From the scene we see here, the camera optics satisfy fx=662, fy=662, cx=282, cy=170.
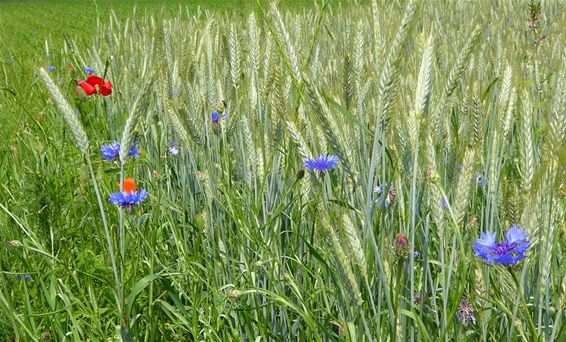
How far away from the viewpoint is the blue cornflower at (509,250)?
79 cm

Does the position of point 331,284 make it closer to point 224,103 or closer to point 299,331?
point 299,331

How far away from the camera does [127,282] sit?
139 centimetres

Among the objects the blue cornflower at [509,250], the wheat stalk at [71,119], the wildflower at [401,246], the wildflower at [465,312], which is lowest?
the wildflower at [465,312]

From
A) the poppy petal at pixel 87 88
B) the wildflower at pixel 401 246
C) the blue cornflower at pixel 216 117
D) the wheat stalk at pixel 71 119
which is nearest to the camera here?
the wildflower at pixel 401 246

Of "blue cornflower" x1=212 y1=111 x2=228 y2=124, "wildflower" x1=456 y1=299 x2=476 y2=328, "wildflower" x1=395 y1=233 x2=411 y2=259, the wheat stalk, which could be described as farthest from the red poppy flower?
"wildflower" x1=395 y1=233 x2=411 y2=259

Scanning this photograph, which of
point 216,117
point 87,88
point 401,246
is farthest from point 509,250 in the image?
point 87,88

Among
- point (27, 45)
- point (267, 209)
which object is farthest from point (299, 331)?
point (27, 45)

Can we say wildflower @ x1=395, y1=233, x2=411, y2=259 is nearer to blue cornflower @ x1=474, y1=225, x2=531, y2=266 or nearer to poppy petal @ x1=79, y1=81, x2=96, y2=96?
blue cornflower @ x1=474, y1=225, x2=531, y2=266

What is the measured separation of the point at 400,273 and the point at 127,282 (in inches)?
29.8

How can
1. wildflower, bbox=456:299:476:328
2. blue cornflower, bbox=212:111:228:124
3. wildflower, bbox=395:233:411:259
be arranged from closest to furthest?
wildflower, bbox=395:233:411:259 < wildflower, bbox=456:299:476:328 < blue cornflower, bbox=212:111:228:124

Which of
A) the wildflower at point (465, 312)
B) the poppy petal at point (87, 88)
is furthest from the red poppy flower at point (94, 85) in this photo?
the wildflower at point (465, 312)

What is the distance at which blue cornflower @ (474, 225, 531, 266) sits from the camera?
2.60 ft

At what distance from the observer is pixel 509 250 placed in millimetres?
800

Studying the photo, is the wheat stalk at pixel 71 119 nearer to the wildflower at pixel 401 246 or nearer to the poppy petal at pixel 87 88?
the wildflower at pixel 401 246
